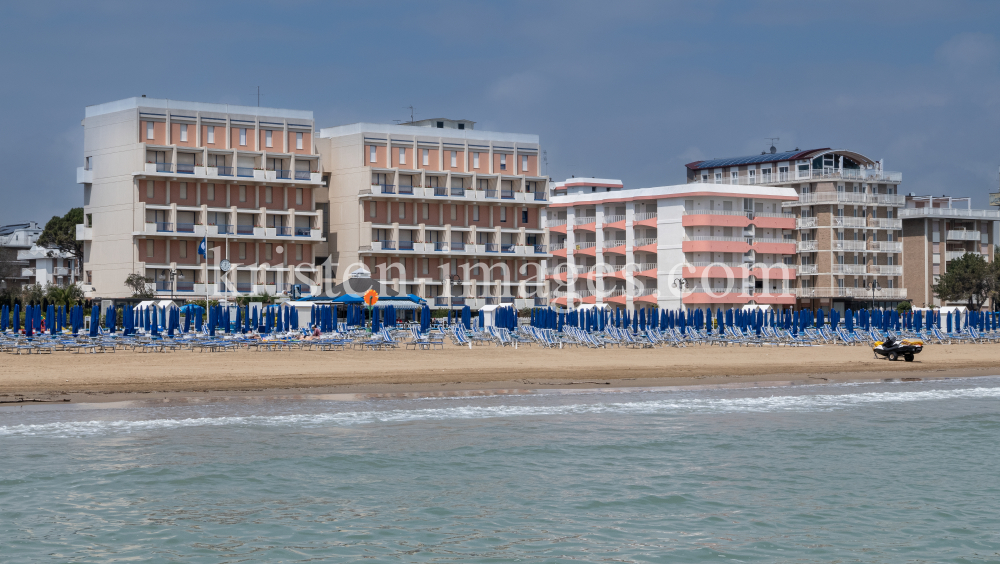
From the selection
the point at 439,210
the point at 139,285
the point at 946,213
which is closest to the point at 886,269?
the point at 946,213

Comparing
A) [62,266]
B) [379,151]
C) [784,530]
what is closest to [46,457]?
[784,530]

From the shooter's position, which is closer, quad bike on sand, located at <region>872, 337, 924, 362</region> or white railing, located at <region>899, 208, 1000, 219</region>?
quad bike on sand, located at <region>872, 337, 924, 362</region>

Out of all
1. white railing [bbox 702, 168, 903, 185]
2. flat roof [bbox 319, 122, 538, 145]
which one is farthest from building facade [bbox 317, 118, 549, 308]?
white railing [bbox 702, 168, 903, 185]

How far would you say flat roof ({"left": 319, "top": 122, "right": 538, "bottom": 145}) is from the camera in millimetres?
81256

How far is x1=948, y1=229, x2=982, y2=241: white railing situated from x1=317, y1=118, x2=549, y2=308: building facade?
1473 inches

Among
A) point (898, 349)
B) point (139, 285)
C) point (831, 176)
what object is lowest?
point (898, 349)

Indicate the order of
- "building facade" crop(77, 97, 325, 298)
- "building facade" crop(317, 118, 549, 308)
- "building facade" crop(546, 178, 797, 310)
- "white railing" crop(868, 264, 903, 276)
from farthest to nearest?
"white railing" crop(868, 264, 903, 276)
"building facade" crop(546, 178, 797, 310)
"building facade" crop(317, 118, 549, 308)
"building facade" crop(77, 97, 325, 298)

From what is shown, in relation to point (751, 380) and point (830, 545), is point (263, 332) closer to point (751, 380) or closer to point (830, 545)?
point (751, 380)

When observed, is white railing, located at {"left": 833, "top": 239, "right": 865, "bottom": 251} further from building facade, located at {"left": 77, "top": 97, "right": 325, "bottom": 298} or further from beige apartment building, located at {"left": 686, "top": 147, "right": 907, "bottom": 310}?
building facade, located at {"left": 77, "top": 97, "right": 325, "bottom": 298}

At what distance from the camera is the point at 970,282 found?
8762cm

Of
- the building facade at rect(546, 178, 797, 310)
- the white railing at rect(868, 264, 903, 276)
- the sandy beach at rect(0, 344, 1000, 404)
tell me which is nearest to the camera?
the sandy beach at rect(0, 344, 1000, 404)

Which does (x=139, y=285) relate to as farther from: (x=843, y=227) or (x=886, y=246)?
(x=886, y=246)

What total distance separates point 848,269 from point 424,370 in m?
66.2

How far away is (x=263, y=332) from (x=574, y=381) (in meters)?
16.5
